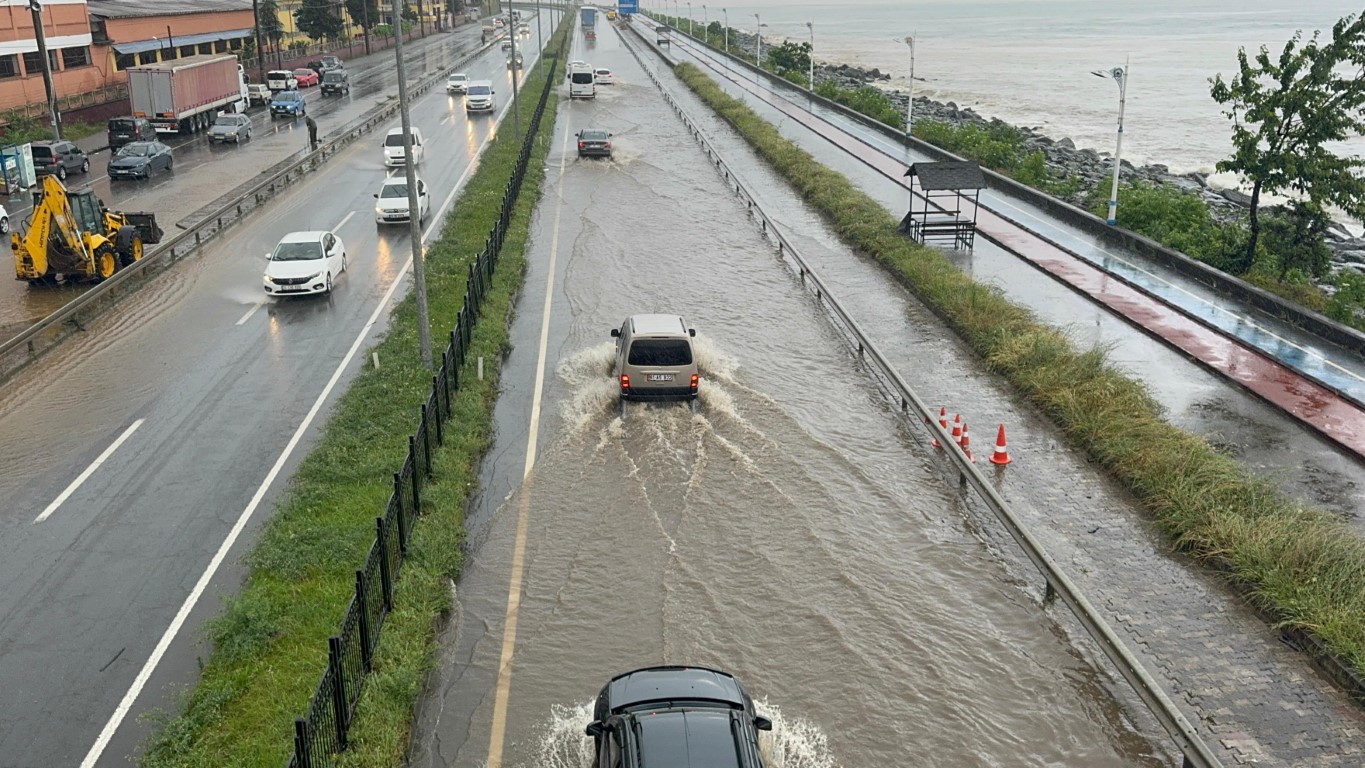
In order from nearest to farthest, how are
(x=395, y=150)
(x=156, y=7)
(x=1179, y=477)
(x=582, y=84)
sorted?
(x=1179, y=477) < (x=395, y=150) < (x=582, y=84) < (x=156, y=7)

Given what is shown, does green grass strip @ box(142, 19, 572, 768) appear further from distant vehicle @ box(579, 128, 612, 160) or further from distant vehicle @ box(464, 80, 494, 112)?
distant vehicle @ box(464, 80, 494, 112)

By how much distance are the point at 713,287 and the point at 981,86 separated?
9639 centimetres

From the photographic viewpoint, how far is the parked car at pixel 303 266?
1064 inches

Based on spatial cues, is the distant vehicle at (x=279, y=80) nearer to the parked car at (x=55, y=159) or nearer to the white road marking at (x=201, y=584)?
the parked car at (x=55, y=159)

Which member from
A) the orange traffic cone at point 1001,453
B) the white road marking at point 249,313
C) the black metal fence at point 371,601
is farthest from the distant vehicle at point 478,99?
the orange traffic cone at point 1001,453

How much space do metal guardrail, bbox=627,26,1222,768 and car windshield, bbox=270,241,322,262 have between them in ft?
40.4

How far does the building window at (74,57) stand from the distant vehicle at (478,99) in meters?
22.0

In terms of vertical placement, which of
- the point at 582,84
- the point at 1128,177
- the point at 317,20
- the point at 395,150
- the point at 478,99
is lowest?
the point at 1128,177

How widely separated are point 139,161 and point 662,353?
3368 centimetres

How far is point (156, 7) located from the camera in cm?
7819

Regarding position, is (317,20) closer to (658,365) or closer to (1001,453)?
(658,365)

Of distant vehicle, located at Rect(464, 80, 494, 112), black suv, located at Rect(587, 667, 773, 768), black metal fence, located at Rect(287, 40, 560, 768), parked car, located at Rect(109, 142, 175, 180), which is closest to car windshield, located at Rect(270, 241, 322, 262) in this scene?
black metal fence, located at Rect(287, 40, 560, 768)

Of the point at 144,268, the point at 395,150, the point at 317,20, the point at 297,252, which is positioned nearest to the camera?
the point at 297,252

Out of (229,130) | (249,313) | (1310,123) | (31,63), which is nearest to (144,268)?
(249,313)
